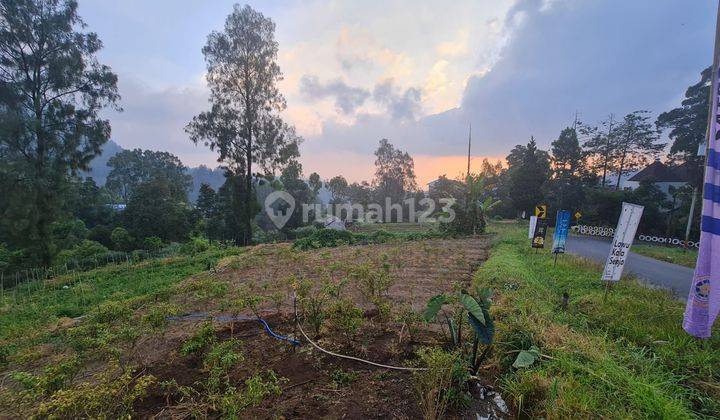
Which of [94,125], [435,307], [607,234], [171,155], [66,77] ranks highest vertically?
[171,155]

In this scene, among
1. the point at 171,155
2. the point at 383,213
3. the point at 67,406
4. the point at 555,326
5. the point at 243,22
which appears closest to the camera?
the point at 67,406

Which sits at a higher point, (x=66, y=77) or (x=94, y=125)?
(x=66, y=77)

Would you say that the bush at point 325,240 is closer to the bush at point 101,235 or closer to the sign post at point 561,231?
the sign post at point 561,231

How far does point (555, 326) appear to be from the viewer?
3867 millimetres

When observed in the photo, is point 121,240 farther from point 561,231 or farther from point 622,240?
point 622,240

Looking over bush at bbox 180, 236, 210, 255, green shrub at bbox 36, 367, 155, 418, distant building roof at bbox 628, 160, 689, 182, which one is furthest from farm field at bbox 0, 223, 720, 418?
distant building roof at bbox 628, 160, 689, 182

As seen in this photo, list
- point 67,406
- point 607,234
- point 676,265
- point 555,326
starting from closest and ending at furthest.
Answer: point 67,406
point 555,326
point 676,265
point 607,234

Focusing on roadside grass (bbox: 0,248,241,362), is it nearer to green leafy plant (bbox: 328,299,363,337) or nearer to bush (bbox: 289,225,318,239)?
green leafy plant (bbox: 328,299,363,337)

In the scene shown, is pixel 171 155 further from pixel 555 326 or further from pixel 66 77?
pixel 555 326

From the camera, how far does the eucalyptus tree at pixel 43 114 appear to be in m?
11.4

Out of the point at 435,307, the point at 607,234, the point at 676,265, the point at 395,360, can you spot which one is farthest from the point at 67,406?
the point at 607,234

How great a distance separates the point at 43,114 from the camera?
1239 cm

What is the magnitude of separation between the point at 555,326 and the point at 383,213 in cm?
3734

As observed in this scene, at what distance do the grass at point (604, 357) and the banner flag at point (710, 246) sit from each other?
43 centimetres
